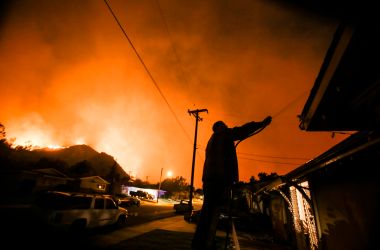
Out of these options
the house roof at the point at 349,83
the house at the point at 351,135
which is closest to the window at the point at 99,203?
the house at the point at 351,135

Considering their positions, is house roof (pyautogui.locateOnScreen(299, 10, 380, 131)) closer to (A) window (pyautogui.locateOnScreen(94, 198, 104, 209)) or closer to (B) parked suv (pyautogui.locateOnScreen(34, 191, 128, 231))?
(B) parked suv (pyautogui.locateOnScreen(34, 191, 128, 231))

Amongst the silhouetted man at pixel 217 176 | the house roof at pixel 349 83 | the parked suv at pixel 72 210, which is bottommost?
the parked suv at pixel 72 210

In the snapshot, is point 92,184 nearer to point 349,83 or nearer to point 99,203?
point 99,203

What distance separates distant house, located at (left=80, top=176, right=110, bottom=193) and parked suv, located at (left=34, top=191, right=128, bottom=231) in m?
35.7

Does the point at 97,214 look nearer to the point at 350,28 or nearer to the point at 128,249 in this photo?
the point at 128,249

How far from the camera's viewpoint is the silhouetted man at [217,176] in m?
2.38

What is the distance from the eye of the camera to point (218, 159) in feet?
8.48

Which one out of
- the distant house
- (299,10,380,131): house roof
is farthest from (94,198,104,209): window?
the distant house

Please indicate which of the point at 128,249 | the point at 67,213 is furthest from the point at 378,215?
the point at 67,213

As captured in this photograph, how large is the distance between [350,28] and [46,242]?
37.3 feet

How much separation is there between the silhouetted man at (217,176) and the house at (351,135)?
6.02ft

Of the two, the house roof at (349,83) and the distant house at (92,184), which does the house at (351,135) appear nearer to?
the house roof at (349,83)

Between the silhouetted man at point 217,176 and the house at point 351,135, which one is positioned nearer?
the silhouetted man at point 217,176

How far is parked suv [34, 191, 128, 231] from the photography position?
8.67 m
